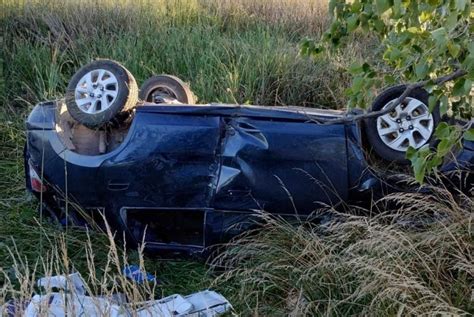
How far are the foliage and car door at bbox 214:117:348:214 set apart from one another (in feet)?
2.71

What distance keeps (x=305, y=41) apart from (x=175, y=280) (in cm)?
173

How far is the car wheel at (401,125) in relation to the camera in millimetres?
4023

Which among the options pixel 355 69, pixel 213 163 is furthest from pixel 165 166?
pixel 355 69

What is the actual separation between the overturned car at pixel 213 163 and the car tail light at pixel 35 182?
0.13 ft

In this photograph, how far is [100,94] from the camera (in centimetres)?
435

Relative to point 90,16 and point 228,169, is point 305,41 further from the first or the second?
point 90,16

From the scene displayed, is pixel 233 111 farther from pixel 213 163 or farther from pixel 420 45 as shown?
pixel 420 45

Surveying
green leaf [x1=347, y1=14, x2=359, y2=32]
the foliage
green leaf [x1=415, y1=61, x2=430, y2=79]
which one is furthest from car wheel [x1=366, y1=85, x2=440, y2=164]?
green leaf [x1=415, y1=61, x2=430, y2=79]

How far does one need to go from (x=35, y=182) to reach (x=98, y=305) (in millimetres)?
1732

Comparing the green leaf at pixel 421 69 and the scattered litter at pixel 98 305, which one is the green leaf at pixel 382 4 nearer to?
the green leaf at pixel 421 69

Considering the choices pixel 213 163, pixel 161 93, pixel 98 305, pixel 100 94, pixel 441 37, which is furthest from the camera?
pixel 161 93

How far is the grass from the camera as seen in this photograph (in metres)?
3.61

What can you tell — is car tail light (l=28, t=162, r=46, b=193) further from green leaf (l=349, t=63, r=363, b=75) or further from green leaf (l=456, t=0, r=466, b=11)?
green leaf (l=456, t=0, r=466, b=11)

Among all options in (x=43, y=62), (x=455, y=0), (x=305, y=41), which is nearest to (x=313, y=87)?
(x=43, y=62)
